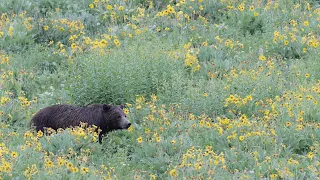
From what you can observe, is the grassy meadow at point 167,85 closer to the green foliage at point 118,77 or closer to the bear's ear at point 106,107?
the green foliage at point 118,77

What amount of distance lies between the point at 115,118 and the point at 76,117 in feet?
1.74

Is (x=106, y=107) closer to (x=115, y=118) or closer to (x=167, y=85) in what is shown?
(x=115, y=118)

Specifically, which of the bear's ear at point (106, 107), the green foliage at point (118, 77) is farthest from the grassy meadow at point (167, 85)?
the bear's ear at point (106, 107)

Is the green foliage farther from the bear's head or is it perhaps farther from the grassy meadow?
the bear's head

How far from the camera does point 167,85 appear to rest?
11.5 m

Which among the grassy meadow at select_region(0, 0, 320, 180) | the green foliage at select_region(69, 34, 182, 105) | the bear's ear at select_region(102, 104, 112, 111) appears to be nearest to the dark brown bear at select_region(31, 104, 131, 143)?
the bear's ear at select_region(102, 104, 112, 111)

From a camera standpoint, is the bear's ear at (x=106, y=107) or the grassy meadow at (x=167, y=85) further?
the bear's ear at (x=106, y=107)

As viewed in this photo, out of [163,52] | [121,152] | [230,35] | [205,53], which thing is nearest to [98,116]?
[121,152]

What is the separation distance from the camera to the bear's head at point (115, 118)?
10438 millimetres

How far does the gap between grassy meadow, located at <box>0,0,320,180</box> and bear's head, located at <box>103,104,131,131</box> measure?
0.18 meters

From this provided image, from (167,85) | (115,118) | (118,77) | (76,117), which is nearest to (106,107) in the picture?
(115,118)

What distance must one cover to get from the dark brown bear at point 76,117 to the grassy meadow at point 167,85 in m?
0.19

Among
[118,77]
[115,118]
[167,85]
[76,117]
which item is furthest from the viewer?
[167,85]

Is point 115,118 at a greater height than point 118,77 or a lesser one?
lesser
